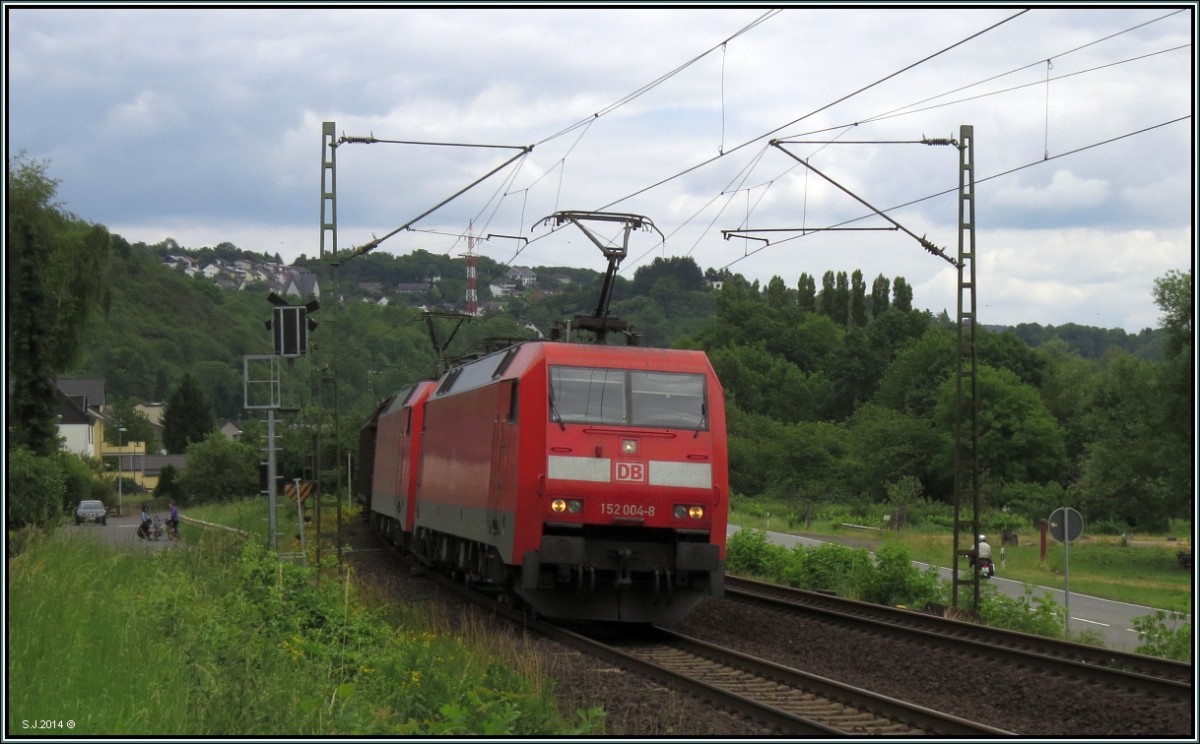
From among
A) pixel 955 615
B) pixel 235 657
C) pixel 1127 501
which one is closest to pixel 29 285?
pixel 235 657

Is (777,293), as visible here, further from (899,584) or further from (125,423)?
(899,584)

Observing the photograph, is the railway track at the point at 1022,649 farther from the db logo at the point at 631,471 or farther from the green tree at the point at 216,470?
the green tree at the point at 216,470

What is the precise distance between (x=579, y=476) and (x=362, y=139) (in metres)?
11.3

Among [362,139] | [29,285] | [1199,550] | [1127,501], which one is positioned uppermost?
[362,139]

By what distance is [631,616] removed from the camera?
15445 mm

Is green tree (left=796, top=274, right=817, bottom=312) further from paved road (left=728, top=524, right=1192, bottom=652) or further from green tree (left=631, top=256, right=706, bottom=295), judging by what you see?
paved road (left=728, top=524, right=1192, bottom=652)

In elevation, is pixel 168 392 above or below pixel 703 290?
below

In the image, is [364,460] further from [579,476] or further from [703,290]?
[703,290]

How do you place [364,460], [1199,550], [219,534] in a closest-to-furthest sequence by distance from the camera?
[1199,550] < [219,534] < [364,460]

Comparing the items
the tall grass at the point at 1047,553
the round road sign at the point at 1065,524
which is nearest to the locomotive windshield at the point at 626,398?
the round road sign at the point at 1065,524

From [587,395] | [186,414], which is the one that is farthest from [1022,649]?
[186,414]

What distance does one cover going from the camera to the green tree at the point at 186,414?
314 ft

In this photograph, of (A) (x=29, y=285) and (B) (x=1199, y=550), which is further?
(A) (x=29, y=285)

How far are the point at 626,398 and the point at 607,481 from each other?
3.60ft
